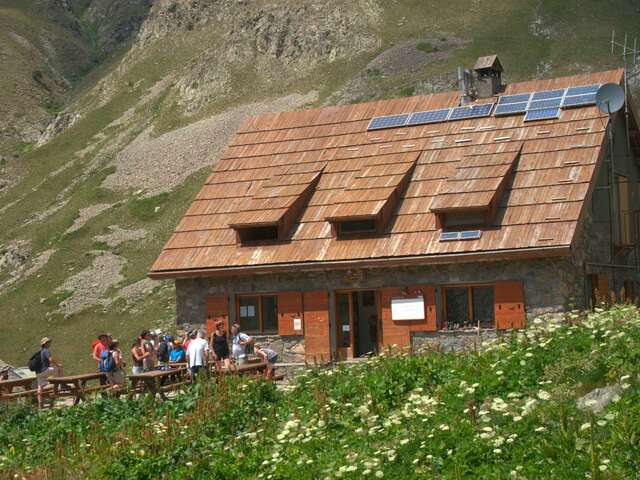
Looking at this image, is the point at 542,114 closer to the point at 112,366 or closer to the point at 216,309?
the point at 216,309

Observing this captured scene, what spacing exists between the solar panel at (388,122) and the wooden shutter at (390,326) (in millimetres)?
5801

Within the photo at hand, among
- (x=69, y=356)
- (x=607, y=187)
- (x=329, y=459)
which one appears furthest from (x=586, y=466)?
(x=69, y=356)

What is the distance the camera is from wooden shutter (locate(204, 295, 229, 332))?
2586 centimetres

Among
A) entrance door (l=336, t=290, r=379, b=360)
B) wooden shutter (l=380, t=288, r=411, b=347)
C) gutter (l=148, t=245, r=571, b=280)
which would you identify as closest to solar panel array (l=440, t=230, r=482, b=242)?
gutter (l=148, t=245, r=571, b=280)

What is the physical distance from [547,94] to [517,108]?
974 millimetres

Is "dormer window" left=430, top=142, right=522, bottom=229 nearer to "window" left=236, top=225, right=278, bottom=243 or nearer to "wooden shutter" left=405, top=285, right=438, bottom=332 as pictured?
"wooden shutter" left=405, top=285, right=438, bottom=332

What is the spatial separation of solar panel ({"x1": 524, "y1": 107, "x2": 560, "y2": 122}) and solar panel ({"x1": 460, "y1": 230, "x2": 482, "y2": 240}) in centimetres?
439

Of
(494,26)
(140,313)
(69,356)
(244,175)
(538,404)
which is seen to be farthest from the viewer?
(494,26)

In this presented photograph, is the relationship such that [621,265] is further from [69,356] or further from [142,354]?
[69,356]

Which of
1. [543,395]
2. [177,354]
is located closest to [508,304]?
[177,354]

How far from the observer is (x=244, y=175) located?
28.6 m

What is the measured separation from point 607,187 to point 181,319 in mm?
11495

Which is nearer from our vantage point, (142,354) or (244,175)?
(142,354)

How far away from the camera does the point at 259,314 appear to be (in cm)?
2586
